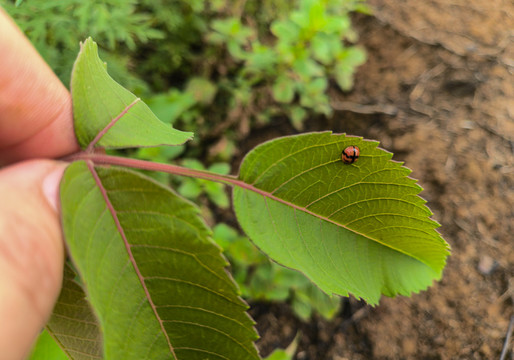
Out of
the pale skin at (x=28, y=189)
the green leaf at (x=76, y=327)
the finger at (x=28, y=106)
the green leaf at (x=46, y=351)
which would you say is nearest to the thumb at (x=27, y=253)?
the pale skin at (x=28, y=189)

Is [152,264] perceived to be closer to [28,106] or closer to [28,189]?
[28,189]

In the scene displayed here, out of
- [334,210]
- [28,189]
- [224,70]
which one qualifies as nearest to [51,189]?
[28,189]

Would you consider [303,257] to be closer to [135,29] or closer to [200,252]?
[200,252]

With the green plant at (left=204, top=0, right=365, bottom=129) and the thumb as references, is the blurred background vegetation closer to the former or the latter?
the green plant at (left=204, top=0, right=365, bottom=129)

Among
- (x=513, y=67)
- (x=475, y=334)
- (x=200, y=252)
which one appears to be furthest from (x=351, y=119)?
(x=200, y=252)

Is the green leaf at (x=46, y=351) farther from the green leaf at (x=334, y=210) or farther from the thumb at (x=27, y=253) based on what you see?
the green leaf at (x=334, y=210)

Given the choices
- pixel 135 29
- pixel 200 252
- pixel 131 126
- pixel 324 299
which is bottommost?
pixel 324 299
